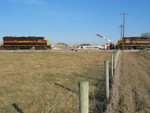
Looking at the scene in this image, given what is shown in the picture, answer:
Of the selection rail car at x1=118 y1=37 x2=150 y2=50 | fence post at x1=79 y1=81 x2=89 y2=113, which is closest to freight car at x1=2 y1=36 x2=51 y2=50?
rail car at x1=118 y1=37 x2=150 y2=50

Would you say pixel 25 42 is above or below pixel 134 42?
above

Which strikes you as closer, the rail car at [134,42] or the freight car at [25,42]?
the rail car at [134,42]

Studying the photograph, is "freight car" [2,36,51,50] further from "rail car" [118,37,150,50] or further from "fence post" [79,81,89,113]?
"fence post" [79,81,89,113]

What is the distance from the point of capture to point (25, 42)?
151 ft

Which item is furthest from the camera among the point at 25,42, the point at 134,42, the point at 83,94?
the point at 25,42

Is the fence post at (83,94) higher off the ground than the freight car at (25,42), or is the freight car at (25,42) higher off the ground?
the freight car at (25,42)

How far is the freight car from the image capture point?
45.5 m

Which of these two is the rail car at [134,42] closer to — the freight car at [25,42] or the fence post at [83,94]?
the freight car at [25,42]

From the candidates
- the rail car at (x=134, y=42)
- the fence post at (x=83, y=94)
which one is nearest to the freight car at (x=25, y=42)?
the rail car at (x=134, y=42)

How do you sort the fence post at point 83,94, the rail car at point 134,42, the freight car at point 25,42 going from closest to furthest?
the fence post at point 83,94
the rail car at point 134,42
the freight car at point 25,42

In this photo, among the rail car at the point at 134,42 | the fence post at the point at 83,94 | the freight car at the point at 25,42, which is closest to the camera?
the fence post at the point at 83,94

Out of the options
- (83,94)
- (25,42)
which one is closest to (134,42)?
(25,42)

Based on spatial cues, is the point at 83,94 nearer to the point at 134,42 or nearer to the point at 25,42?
the point at 134,42

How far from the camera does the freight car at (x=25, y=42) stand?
149 feet
